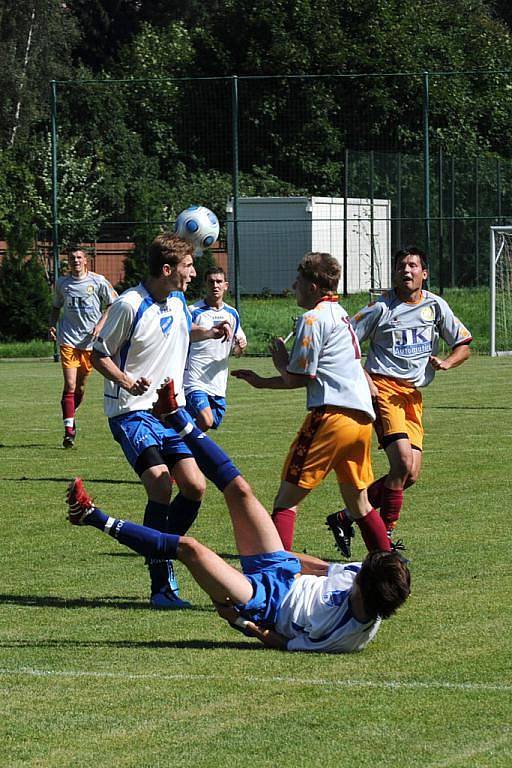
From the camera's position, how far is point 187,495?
7.98 meters

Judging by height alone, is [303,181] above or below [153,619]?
above

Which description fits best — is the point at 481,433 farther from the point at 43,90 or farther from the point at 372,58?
the point at 43,90

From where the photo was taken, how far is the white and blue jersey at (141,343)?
7984 millimetres

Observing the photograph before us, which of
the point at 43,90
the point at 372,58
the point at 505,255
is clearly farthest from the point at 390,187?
the point at 43,90

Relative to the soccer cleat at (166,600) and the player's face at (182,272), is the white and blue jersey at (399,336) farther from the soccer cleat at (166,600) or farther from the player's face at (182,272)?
the soccer cleat at (166,600)

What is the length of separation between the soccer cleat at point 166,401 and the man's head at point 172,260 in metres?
0.74

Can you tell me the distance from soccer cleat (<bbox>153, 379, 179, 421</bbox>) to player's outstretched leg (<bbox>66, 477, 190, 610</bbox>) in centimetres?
92

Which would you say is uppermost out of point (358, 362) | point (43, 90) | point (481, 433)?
point (43, 90)

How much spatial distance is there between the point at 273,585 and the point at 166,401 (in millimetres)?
1259

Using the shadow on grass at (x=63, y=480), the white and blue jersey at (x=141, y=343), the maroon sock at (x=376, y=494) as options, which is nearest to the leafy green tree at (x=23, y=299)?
the shadow on grass at (x=63, y=480)

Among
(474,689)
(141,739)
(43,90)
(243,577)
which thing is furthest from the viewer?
(43,90)

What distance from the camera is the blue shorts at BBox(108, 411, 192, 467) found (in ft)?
25.9

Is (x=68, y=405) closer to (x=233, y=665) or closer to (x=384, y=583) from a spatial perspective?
(x=233, y=665)

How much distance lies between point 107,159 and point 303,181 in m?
8.69
